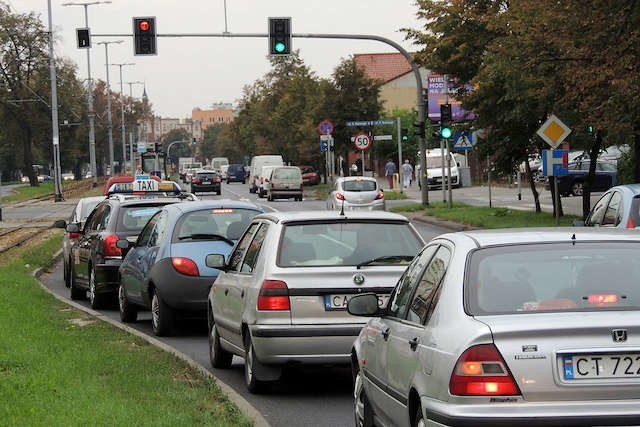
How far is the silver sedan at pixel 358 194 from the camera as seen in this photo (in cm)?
4044

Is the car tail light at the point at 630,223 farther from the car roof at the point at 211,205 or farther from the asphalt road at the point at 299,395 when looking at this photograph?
the asphalt road at the point at 299,395

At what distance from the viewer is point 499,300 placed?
598 cm

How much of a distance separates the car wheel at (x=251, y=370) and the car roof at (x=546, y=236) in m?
4.03

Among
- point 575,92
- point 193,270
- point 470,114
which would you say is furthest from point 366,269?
point 470,114

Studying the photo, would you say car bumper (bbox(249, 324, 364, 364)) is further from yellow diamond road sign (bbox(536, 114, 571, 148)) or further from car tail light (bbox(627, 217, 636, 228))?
yellow diamond road sign (bbox(536, 114, 571, 148))

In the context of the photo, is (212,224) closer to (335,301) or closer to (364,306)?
(335,301)

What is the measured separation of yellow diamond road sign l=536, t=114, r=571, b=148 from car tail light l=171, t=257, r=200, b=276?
1251 cm

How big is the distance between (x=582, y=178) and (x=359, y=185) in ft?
38.3

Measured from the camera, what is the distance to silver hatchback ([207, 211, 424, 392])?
10.2m

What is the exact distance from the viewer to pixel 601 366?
5.61 meters

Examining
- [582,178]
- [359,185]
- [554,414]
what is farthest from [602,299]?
[582,178]

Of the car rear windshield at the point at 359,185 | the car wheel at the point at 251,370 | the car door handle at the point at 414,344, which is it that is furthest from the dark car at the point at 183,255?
the car rear windshield at the point at 359,185

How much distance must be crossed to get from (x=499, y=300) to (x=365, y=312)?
1656 mm

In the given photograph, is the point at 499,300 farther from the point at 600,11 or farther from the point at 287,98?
the point at 287,98
